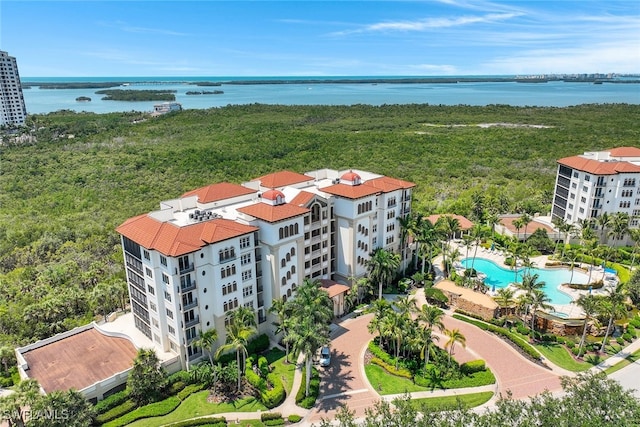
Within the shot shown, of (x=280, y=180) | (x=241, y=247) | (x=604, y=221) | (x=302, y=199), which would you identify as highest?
(x=280, y=180)

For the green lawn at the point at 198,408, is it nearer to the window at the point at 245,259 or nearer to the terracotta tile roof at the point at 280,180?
the window at the point at 245,259

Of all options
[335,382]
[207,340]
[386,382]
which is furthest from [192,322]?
[386,382]

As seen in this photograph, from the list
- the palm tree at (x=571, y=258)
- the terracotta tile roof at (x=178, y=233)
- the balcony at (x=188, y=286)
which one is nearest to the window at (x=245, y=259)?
the terracotta tile roof at (x=178, y=233)

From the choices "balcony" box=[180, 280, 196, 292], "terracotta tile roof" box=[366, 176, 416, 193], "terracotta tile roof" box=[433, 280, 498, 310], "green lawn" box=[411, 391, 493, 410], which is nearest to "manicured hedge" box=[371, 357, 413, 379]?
"green lawn" box=[411, 391, 493, 410]

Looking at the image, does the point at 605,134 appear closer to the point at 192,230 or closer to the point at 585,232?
the point at 585,232

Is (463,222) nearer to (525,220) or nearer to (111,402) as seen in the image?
(525,220)

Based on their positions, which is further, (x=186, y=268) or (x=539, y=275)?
(x=539, y=275)
